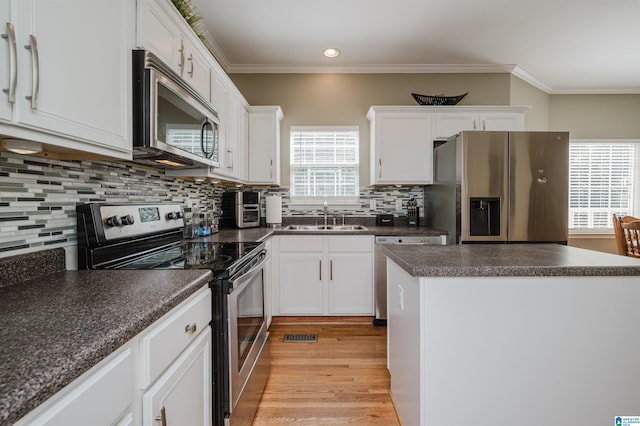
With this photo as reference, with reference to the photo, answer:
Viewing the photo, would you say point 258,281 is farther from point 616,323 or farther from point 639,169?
point 639,169

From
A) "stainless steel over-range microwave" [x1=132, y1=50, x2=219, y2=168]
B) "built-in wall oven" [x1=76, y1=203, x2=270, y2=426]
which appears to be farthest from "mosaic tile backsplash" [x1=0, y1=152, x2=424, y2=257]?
"stainless steel over-range microwave" [x1=132, y1=50, x2=219, y2=168]

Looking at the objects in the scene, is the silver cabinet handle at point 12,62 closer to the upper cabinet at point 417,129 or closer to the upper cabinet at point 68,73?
the upper cabinet at point 68,73

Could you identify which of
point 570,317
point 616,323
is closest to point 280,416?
point 570,317

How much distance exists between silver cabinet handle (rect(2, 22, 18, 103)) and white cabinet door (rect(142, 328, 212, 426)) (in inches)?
32.4

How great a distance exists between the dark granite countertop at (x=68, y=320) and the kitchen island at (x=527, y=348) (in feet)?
3.00

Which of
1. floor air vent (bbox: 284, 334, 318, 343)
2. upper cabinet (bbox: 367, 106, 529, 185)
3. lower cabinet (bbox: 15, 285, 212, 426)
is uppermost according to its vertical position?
upper cabinet (bbox: 367, 106, 529, 185)

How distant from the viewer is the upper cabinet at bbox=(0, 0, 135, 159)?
2.50ft

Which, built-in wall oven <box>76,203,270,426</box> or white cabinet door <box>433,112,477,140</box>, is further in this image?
white cabinet door <box>433,112,477,140</box>

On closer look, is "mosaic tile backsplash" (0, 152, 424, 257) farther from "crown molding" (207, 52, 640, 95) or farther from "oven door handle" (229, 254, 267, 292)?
"crown molding" (207, 52, 640, 95)

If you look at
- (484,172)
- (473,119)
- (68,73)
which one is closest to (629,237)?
(484,172)

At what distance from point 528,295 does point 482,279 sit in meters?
0.19

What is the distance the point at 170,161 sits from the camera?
5.57 ft

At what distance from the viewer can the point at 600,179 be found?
3.93 meters

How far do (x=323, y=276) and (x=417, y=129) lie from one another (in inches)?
69.4
